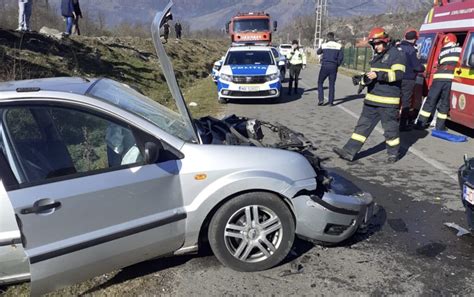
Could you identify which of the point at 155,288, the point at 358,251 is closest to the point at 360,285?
the point at 358,251

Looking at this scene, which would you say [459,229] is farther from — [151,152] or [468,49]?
[468,49]

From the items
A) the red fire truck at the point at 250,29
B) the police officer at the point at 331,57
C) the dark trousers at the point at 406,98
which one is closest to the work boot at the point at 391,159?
the dark trousers at the point at 406,98

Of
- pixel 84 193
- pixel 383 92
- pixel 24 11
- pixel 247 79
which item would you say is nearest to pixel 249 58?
pixel 247 79

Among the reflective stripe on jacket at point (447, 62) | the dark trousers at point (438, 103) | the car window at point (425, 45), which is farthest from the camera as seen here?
the car window at point (425, 45)

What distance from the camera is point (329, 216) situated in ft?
11.5

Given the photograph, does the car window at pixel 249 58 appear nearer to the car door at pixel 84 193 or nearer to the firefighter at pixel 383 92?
the firefighter at pixel 383 92

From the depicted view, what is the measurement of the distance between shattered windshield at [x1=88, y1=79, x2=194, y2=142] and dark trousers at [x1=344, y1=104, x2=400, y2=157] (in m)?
3.52

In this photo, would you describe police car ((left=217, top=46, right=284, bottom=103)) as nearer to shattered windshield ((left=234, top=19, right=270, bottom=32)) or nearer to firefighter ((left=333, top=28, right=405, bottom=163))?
firefighter ((left=333, top=28, right=405, bottom=163))

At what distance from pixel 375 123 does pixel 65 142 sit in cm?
476

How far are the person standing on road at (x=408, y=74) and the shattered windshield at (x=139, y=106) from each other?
→ 5.72 metres

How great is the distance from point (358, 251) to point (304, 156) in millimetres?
956

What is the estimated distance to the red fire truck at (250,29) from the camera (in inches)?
896

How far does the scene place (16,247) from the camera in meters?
2.75

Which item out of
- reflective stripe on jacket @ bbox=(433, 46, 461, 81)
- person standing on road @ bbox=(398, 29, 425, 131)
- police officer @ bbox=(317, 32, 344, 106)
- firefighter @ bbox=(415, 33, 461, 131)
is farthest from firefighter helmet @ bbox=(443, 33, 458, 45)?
police officer @ bbox=(317, 32, 344, 106)
